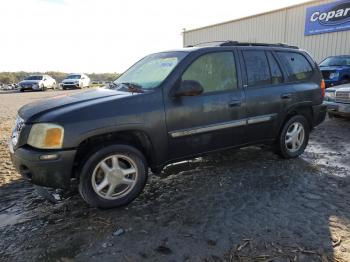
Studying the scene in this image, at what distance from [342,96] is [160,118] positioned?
19.5 feet

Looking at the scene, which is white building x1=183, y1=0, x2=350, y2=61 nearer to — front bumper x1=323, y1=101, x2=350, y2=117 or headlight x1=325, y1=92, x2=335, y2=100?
headlight x1=325, y1=92, x2=335, y2=100

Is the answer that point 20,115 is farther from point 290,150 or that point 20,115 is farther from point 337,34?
point 337,34

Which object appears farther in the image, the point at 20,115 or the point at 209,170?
the point at 209,170

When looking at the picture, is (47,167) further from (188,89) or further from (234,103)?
(234,103)

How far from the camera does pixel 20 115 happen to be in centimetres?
362

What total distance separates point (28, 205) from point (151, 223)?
150 centimetres

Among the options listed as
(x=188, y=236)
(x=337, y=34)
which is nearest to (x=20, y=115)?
(x=188, y=236)

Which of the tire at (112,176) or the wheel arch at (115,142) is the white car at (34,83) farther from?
the tire at (112,176)

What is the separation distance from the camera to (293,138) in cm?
527

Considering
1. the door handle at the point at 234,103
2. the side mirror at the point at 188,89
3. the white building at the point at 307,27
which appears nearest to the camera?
the side mirror at the point at 188,89

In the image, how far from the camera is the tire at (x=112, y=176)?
339 cm

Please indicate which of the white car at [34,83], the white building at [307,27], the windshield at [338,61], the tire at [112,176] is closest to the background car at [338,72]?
the windshield at [338,61]

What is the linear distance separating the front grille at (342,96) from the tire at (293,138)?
9.88 feet

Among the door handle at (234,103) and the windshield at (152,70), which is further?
the door handle at (234,103)
